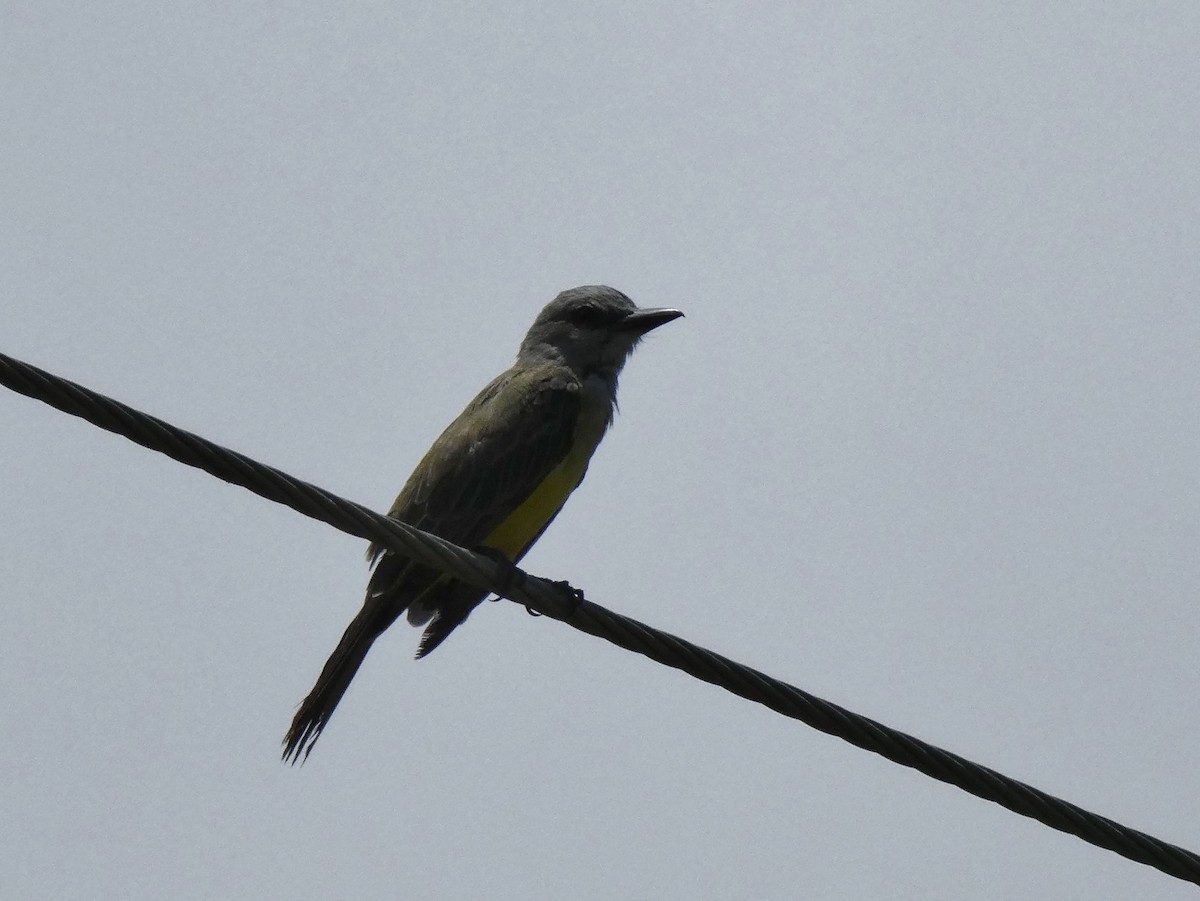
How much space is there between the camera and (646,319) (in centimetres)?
885

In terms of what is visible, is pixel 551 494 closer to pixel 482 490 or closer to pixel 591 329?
pixel 482 490

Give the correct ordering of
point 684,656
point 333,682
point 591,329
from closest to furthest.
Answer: point 684,656, point 333,682, point 591,329

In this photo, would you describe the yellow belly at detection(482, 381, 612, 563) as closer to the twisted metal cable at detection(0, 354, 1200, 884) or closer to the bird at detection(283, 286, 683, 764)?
the bird at detection(283, 286, 683, 764)

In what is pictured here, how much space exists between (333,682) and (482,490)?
1.22 meters

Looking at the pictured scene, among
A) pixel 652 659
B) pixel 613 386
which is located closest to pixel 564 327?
pixel 613 386

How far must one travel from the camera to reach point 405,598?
23.0 feet

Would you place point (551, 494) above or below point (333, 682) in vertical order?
above

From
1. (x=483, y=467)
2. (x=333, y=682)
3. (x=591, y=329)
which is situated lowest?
(x=333, y=682)

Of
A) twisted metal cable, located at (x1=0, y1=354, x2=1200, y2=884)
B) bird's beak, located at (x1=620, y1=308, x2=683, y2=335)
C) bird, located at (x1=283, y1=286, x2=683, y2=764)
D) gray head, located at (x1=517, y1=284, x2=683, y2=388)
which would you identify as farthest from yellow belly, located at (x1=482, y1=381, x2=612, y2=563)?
twisted metal cable, located at (x1=0, y1=354, x2=1200, y2=884)

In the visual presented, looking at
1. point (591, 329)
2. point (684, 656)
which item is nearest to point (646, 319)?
point (591, 329)

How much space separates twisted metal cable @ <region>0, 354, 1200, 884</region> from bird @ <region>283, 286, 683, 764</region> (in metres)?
1.92

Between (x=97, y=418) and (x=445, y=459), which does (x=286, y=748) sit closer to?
(x=445, y=459)

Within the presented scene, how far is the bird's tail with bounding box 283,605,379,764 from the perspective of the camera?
6590mm

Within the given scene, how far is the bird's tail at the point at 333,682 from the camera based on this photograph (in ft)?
21.6
